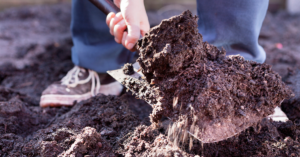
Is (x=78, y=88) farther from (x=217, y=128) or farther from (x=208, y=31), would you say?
(x=217, y=128)

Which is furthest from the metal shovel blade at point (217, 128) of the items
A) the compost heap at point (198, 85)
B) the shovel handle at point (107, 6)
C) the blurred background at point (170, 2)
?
the blurred background at point (170, 2)

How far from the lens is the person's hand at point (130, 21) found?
4.57 ft

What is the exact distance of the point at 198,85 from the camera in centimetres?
110

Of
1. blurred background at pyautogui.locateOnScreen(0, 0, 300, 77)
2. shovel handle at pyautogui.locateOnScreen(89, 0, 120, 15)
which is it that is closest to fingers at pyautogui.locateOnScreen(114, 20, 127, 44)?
shovel handle at pyautogui.locateOnScreen(89, 0, 120, 15)

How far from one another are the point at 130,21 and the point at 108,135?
0.72 meters

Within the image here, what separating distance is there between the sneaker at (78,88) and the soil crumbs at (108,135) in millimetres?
85

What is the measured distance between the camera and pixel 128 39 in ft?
4.62

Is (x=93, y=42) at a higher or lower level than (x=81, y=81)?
higher

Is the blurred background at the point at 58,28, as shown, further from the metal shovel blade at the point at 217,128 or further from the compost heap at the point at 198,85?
the metal shovel blade at the point at 217,128

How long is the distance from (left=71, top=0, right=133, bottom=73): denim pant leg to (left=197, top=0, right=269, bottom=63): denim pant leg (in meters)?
0.86

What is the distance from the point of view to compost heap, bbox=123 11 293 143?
1.05 m

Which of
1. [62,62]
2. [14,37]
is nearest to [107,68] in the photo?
[62,62]

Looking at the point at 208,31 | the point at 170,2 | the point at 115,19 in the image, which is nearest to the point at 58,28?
the point at 170,2

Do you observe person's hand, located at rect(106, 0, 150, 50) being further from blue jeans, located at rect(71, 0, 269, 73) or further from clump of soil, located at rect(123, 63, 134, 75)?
blue jeans, located at rect(71, 0, 269, 73)
